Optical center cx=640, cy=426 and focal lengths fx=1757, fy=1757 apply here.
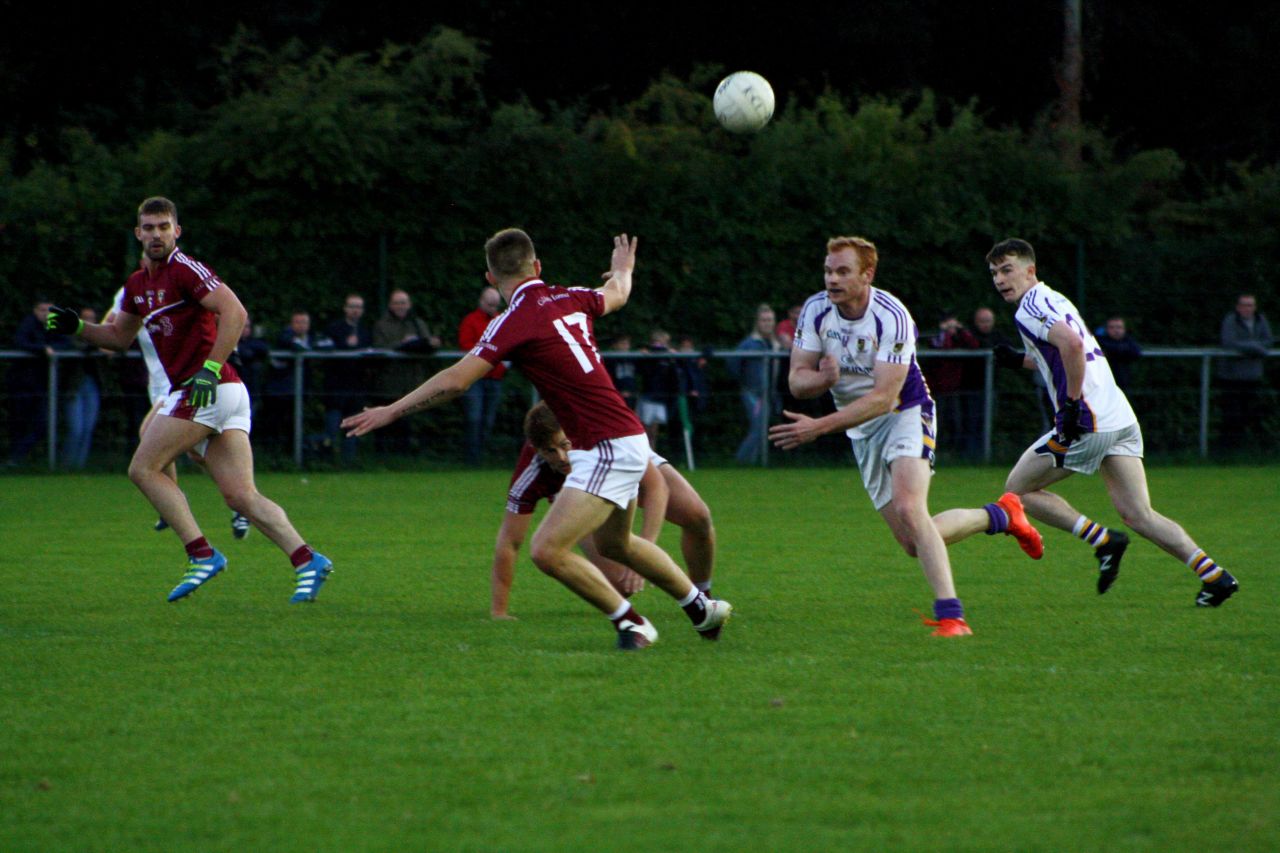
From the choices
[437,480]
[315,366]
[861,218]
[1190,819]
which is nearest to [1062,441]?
[1190,819]

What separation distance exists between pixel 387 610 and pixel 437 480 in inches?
349

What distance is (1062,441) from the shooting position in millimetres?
8867

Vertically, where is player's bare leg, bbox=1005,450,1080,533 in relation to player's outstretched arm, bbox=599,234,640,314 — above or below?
below

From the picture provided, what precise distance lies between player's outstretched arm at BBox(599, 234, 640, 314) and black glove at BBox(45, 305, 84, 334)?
318 centimetres

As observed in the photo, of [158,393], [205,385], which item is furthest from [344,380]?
[205,385]

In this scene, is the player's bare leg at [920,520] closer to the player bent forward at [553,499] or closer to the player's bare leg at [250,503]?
the player bent forward at [553,499]

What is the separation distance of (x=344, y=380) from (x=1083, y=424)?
36.0 feet

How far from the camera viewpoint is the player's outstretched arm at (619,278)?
7434 millimetres

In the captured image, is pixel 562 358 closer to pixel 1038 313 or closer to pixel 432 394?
pixel 432 394

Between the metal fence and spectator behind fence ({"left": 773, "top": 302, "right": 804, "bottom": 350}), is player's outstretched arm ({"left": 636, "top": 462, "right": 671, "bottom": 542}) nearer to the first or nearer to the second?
the metal fence


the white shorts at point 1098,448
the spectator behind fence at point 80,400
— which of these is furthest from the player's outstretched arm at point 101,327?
the spectator behind fence at point 80,400

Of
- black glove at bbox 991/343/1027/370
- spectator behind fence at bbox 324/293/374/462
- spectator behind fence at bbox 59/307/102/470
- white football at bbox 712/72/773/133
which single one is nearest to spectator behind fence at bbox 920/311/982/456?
spectator behind fence at bbox 324/293/374/462

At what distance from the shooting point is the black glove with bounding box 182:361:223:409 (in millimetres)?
8711

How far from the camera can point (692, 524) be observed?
8.58 m
